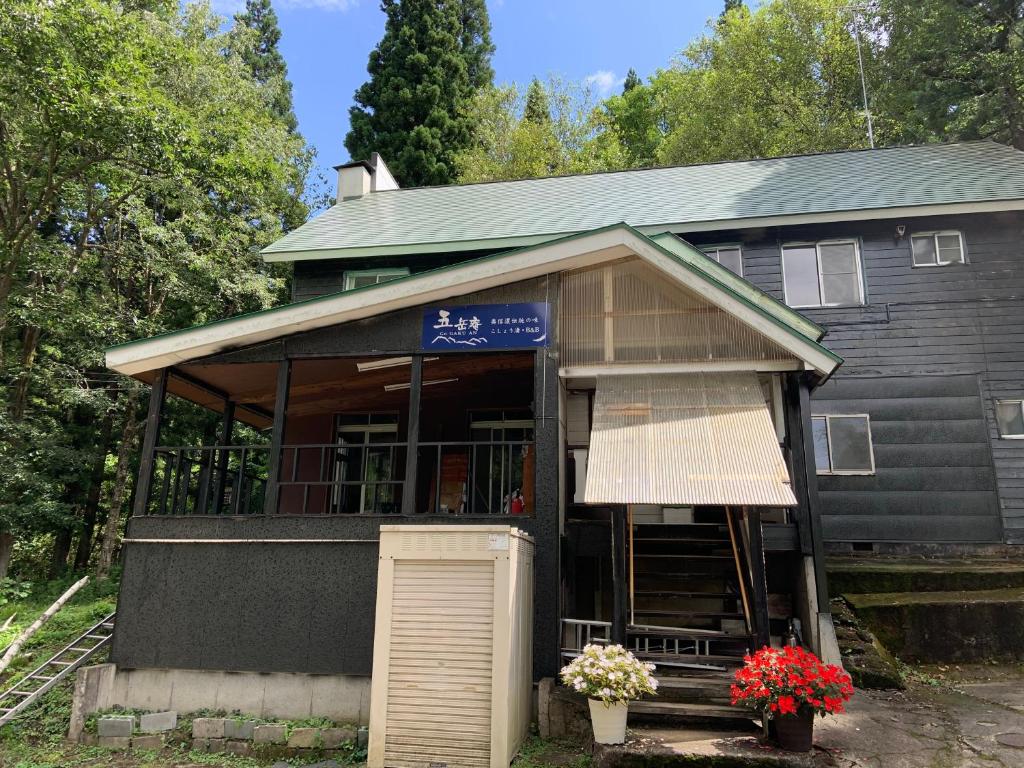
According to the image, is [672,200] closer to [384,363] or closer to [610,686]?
[384,363]

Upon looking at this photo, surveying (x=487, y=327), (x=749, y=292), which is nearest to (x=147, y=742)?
(x=487, y=327)

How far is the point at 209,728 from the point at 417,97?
24.3 m

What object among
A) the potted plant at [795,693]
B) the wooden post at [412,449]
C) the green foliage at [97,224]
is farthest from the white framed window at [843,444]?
the green foliage at [97,224]

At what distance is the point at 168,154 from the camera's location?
13680 mm

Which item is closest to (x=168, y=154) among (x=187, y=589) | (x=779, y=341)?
(x=187, y=589)

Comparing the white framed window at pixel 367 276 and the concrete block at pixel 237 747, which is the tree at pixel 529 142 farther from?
the concrete block at pixel 237 747

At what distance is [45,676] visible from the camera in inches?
316

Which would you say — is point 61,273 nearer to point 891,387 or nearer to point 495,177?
point 495,177

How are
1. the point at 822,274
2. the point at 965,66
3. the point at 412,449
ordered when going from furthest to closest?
the point at 965,66
the point at 822,274
the point at 412,449

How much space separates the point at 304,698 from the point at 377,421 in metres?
5.94

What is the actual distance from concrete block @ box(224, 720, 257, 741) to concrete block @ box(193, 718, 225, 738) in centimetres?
5

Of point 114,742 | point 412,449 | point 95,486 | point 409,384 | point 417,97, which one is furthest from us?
point 417,97

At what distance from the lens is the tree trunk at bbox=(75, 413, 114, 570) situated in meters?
17.1

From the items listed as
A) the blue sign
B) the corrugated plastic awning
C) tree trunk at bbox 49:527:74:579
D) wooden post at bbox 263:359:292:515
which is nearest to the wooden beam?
the blue sign
